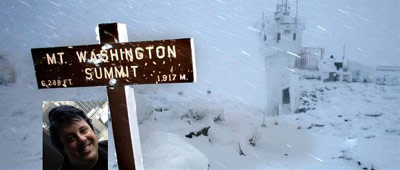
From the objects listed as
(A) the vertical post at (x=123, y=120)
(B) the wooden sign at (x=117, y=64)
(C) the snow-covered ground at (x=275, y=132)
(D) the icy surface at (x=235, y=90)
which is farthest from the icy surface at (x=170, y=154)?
(B) the wooden sign at (x=117, y=64)

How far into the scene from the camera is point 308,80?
412cm

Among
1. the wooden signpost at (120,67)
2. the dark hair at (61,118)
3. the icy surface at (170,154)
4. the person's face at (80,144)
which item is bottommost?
the icy surface at (170,154)

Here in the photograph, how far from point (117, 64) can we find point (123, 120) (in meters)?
0.47

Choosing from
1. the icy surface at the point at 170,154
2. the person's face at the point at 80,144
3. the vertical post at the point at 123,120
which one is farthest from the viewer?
the icy surface at the point at 170,154

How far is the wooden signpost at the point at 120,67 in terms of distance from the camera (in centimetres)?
208

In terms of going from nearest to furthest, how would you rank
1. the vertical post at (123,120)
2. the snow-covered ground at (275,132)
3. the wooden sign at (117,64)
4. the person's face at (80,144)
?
the wooden sign at (117,64) → the vertical post at (123,120) → the person's face at (80,144) → the snow-covered ground at (275,132)

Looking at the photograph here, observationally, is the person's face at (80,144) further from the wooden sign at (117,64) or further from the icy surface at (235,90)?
the icy surface at (235,90)

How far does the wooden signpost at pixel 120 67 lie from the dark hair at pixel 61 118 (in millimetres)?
489

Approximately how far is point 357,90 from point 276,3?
1692 mm

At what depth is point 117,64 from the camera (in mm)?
2158

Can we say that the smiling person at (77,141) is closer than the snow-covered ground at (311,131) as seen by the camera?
Yes

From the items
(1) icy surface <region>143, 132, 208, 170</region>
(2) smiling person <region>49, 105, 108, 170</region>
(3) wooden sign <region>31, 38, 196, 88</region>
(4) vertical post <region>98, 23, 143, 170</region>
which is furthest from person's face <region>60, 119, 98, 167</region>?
(1) icy surface <region>143, 132, 208, 170</region>

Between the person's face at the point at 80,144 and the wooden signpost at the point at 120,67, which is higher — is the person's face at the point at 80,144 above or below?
below

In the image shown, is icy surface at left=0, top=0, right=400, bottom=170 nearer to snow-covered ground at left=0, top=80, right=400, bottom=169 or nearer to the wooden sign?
snow-covered ground at left=0, top=80, right=400, bottom=169
